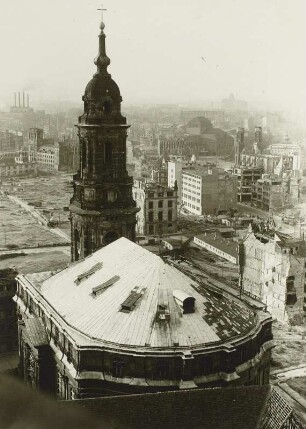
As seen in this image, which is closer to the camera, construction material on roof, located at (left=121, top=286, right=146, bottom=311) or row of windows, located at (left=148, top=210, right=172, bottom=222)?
construction material on roof, located at (left=121, top=286, right=146, bottom=311)

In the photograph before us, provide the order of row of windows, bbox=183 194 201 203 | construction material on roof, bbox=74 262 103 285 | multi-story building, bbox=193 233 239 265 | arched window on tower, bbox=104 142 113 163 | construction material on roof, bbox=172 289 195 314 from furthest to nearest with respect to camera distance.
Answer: row of windows, bbox=183 194 201 203
multi-story building, bbox=193 233 239 265
arched window on tower, bbox=104 142 113 163
construction material on roof, bbox=74 262 103 285
construction material on roof, bbox=172 289 195 314

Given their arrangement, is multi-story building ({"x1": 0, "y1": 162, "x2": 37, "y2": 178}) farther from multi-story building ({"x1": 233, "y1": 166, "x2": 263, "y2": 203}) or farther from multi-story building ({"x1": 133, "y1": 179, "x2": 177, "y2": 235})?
multi-story building ({"x1": 133, "y1": 179, "x2": 177, "y2": 235})

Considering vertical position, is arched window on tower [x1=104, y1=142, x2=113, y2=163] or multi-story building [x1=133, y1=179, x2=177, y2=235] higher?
arched window on tower [x1=104, y1=142, x2=113, y2=163]

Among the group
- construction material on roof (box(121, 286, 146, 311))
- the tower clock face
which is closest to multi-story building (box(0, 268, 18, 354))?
the tower clock face

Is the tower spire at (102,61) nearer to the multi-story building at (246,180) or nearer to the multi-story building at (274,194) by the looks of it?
the multi-story building at (274,194)

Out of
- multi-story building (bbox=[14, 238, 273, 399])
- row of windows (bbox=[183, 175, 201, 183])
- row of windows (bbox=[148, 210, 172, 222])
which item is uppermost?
row of windows (bbox=[183, 175, 201, 183])

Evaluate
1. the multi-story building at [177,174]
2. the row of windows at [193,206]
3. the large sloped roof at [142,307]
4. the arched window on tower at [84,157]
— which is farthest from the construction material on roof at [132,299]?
the multi-story building at [177,174]

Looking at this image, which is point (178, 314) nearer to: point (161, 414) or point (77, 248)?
point (161, 414)

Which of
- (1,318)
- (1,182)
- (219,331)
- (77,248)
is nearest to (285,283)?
(77,248)
